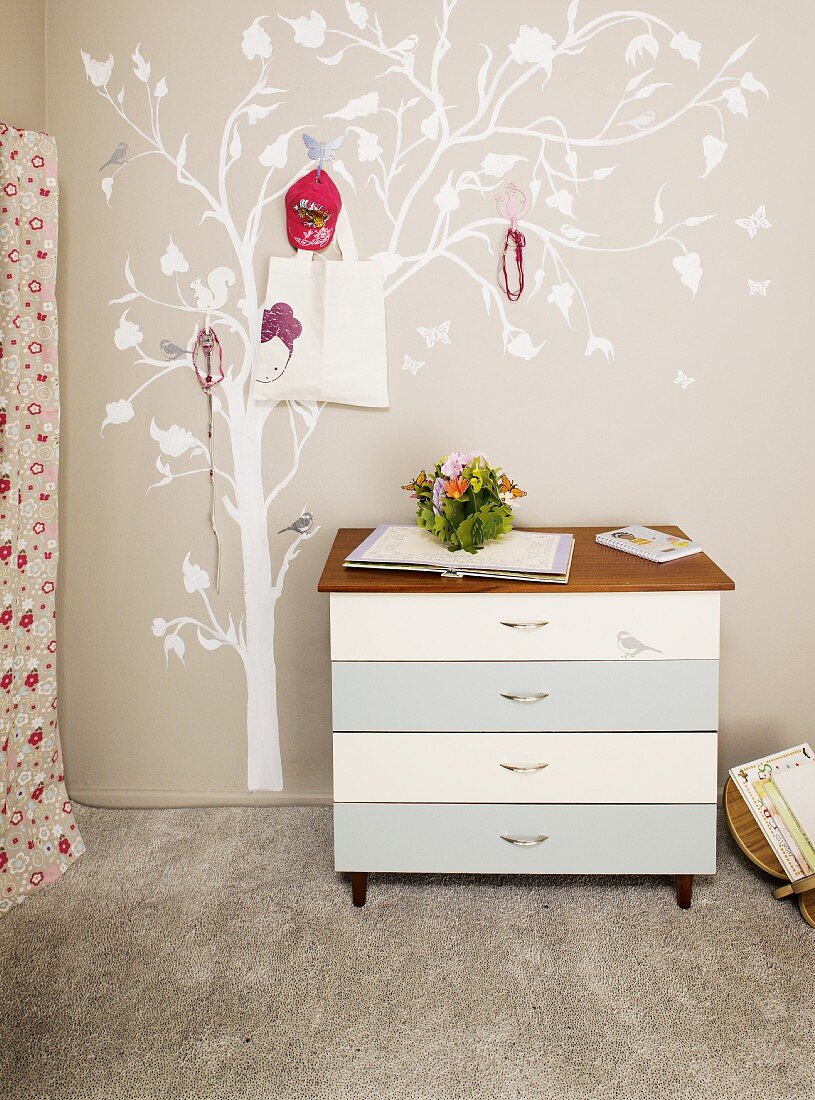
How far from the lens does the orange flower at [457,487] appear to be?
187 cm

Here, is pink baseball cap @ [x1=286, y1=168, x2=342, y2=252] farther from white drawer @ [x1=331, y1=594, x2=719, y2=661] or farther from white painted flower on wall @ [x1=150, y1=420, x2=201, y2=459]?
white drawer @ [x1=331, y1=594, x2=719, y2=661]

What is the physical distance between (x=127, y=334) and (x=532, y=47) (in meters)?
1.24

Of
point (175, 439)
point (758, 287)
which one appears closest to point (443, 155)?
point (758, 287)

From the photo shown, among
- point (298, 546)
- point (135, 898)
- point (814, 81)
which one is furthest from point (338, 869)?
point (814, 81)

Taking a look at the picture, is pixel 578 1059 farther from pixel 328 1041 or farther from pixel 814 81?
pixel 814 81

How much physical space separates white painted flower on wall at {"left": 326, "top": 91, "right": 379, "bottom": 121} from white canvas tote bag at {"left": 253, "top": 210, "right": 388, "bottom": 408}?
24 cm

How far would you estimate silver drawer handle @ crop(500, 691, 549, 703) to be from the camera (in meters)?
1.82

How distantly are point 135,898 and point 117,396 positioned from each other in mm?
1258

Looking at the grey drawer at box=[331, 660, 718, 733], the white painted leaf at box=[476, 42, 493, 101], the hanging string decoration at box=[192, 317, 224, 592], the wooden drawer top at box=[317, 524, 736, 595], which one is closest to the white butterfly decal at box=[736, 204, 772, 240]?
the white painted leaf at box=[476, 42, 493, 101]

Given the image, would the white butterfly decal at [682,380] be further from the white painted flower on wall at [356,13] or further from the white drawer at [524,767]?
the white painted flower on wall at [356,13]

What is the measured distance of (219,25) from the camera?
6.88ft

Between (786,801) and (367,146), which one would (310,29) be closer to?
(367,146)

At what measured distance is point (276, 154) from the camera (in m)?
2.12

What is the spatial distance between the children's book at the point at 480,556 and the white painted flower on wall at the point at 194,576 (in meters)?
0.53
